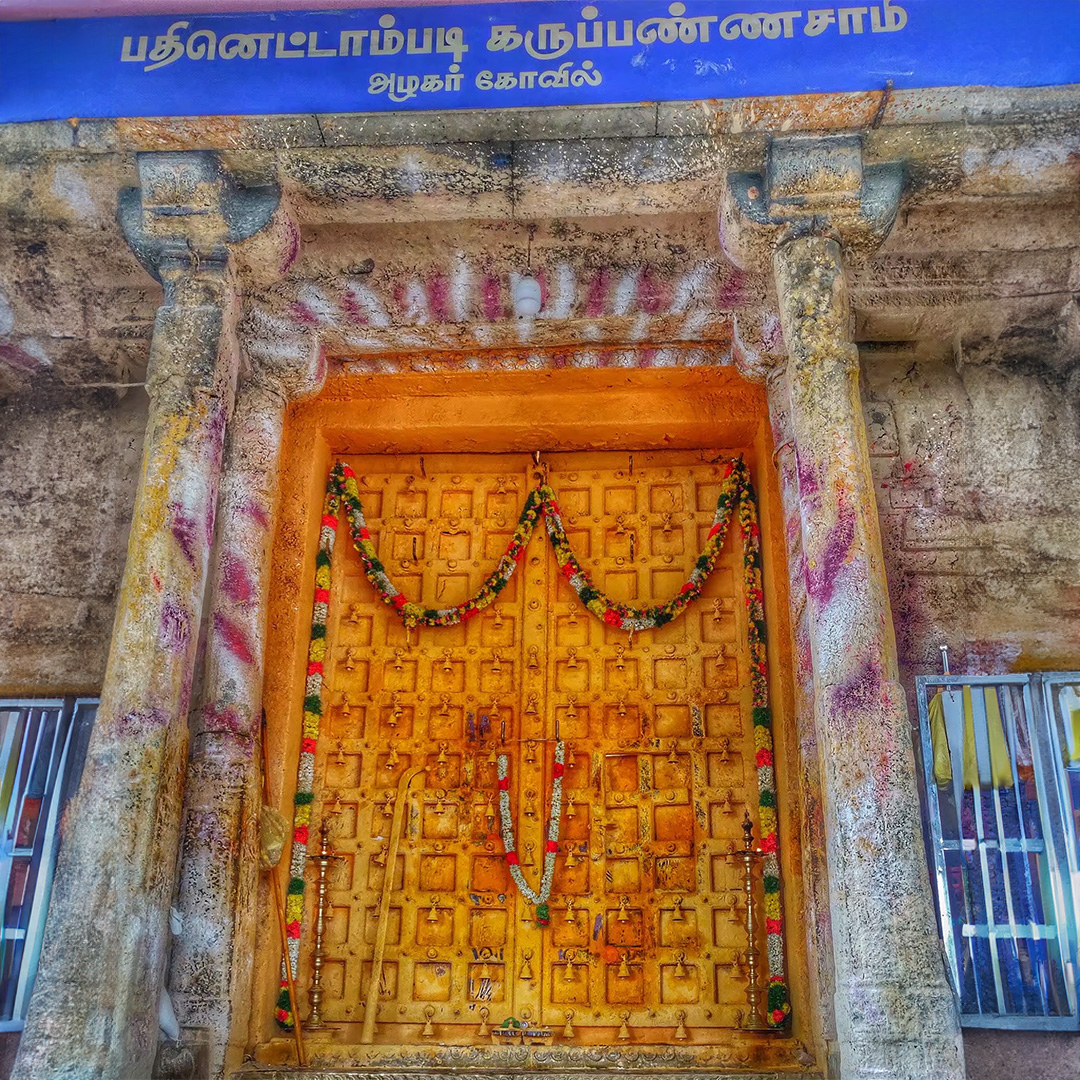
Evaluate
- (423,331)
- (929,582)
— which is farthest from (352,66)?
(929,582)

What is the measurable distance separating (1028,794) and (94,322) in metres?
4.99

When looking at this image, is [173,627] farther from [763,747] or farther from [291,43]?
[763,747]

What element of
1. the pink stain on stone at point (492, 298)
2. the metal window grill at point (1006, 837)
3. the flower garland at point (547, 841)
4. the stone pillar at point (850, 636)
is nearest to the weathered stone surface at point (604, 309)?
the pink stain on stone at point (492, 298)

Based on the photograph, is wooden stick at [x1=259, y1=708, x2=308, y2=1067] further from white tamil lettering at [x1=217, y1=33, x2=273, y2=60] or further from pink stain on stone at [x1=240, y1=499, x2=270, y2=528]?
white tamil lettering at [x1=217, y1=33, x2=273, y2=60]

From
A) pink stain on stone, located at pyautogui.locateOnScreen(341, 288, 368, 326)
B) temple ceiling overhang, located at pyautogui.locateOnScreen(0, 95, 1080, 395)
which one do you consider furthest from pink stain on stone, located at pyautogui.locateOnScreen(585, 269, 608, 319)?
pink stain on stone, located at pyautogui.locateOnScreen(341, 288, 368, 326)

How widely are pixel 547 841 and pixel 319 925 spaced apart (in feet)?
3.71

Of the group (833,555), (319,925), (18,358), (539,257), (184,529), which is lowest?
(319,925)

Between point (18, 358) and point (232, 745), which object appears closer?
point (232, 745)

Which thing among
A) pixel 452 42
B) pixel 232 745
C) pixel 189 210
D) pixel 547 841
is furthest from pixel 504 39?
pixel 547 841

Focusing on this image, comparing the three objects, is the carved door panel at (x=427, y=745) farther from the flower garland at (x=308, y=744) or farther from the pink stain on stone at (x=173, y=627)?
the pink stain on stone at (x=173, y=627)

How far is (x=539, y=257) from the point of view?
4.67 meters

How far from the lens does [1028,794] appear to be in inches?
166

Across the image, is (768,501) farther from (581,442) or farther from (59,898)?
(59,898)

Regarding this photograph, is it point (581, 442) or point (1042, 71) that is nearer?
point (1042, 71)
